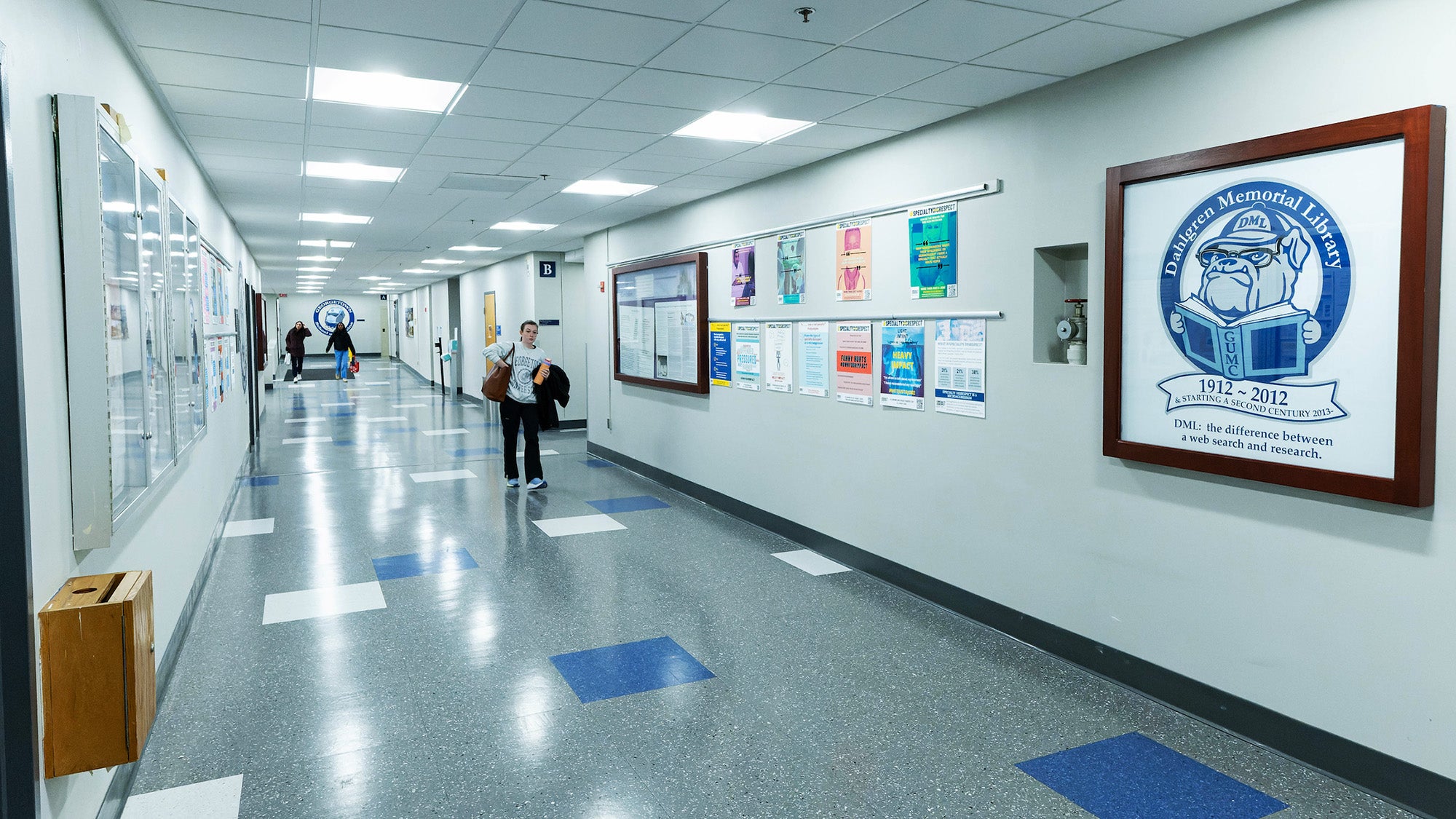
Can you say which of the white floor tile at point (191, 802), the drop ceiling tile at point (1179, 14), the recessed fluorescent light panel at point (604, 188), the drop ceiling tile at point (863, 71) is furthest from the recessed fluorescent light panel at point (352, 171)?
the drop ceiling tile at point (1179, 14)

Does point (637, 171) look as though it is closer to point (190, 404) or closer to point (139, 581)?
point (190, 404)

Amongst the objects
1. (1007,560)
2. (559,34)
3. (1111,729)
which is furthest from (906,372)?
(559,34)

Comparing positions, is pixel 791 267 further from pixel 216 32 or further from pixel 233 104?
pixel 216 32

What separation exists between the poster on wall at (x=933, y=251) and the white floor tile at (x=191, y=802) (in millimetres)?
3650

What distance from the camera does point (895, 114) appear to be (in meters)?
4.32

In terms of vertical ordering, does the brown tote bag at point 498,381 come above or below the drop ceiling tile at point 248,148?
below

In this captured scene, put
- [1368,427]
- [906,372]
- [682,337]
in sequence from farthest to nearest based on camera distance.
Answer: [682,337]
[906,372]
[1368,427]

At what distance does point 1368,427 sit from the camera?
2.71 m

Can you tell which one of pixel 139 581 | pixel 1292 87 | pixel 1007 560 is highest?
pixel 1292 87

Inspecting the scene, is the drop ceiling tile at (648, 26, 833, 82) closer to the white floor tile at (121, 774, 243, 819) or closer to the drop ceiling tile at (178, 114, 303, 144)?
the drop ceiling tile at (178, 114, 303, 144)

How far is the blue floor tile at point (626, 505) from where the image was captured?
6.88 metres

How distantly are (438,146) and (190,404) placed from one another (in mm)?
1974

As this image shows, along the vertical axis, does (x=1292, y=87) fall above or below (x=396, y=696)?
above

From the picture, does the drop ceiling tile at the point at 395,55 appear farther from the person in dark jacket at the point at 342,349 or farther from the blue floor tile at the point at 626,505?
the person in dark jacket at the point at 342,349
